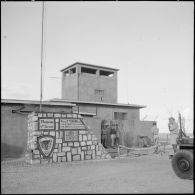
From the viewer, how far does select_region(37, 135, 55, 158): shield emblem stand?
12.0 meters

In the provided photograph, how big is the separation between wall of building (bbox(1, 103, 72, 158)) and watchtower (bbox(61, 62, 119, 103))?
15.2 meters

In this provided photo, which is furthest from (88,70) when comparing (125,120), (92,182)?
(92,182)

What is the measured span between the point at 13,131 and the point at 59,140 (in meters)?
4.16

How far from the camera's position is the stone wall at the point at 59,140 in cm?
1197

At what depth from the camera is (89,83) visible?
31469mm

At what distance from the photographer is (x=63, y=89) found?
33156 millimetres

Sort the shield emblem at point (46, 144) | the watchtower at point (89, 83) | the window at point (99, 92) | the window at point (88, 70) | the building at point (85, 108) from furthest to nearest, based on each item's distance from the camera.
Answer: the window at point (88, 70), the window at point (99, 92), the watchtower at point (89, 83), the building at point (85, 108), the shield emblem at point (46, 144)

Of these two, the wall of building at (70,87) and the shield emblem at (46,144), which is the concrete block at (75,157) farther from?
the wall of building at (70,87)

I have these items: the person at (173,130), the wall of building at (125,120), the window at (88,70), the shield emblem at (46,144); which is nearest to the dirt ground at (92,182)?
the shield emblem at (46,144)

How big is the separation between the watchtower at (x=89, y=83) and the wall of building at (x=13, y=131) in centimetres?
1521

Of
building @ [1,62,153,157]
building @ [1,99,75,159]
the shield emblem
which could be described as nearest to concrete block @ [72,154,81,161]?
the shield emblem

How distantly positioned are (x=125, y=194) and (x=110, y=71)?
27776 millimetres

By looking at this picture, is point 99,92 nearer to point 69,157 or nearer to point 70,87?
point 70,87

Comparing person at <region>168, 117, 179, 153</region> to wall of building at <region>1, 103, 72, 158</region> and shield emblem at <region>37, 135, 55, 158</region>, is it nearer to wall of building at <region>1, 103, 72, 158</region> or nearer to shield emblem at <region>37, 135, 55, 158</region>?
shield emblem at <region>37, 135, 55, 158</region>
